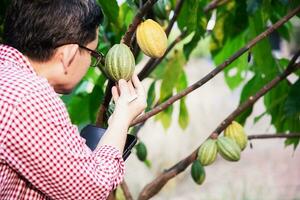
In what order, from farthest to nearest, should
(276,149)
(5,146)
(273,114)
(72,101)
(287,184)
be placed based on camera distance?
(276,149), (287,184), (72,101), (273,114), (5,146)

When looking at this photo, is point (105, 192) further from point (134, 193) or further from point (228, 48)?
point (134, 193)

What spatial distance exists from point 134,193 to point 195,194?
1.67 ft

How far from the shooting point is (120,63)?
1427 millimetres

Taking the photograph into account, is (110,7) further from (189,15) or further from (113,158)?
(113,158)

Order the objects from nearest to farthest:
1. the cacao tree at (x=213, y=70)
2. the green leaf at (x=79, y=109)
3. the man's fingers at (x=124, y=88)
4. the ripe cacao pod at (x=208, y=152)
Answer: the man's fingers at (x=124, y=88), the cacao tree at (x=213, y=70), the ripe cacao pod at (x=208, y=152), the green leaf at (x=79, y=109)

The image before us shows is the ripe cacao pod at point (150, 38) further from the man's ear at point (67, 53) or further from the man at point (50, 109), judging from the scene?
the man's ear at point (67, 53)

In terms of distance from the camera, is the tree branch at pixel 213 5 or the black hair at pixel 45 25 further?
the tree branch at pixel 213 5

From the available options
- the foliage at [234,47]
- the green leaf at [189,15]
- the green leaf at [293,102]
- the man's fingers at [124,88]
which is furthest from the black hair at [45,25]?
the green leaf at [293,102]

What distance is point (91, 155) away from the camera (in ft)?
4.16

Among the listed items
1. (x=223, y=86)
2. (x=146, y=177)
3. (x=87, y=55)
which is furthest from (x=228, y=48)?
(x=223, y=86)

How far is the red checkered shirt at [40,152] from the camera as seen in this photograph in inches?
46.5

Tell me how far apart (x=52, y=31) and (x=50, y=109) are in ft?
0.61

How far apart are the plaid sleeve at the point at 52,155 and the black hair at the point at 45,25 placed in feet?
0.45

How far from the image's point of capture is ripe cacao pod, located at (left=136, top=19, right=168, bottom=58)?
1.51 meters
